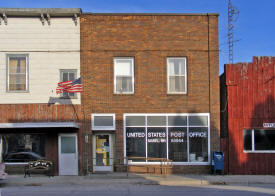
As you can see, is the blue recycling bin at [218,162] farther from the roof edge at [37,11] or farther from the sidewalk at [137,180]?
the roof edge at [37,11]

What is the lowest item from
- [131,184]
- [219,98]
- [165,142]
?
[131,184]

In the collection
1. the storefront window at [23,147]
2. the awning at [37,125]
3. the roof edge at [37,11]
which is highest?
the roof edge at [37,11]

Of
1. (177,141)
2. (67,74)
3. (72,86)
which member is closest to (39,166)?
(72,86)

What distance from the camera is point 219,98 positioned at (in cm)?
1695

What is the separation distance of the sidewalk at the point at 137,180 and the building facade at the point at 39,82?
1410 mm

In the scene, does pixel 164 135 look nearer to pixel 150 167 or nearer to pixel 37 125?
pixel 150 167

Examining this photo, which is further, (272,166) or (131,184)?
(272,166)

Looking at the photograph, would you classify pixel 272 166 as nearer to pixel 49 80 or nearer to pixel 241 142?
pixel 241 142

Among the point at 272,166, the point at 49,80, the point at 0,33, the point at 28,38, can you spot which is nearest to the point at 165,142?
the point at 272,166

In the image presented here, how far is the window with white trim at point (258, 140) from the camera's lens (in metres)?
16.6

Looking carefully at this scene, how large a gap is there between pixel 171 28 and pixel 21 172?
396 inches

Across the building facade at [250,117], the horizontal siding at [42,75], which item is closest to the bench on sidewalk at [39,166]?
the horizontal siding at [42,75]

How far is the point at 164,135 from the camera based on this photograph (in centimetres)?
1689

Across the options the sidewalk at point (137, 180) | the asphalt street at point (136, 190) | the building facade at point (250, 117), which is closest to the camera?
the asphalt street at point (136, 190)
